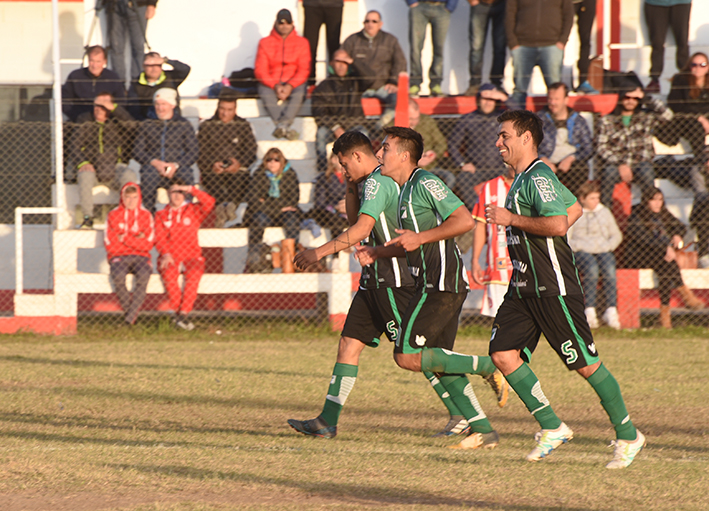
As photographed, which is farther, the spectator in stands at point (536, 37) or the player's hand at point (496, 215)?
the spectator in stands at point (536, 37)

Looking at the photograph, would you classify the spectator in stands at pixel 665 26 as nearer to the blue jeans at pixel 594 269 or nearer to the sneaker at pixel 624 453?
the blue jeans at pixel 594 269

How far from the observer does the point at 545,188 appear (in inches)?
194

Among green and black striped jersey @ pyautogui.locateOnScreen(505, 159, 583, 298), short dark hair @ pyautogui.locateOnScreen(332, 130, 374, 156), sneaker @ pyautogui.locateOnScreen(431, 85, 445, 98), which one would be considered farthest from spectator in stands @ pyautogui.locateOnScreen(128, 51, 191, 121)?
green and black striped jersey @ pyautogui.locateOnScreen(505, 159, 583, 298)

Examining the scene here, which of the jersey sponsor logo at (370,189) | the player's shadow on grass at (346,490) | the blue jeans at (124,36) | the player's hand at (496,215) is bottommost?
the player's shadow on grass at (346,490)

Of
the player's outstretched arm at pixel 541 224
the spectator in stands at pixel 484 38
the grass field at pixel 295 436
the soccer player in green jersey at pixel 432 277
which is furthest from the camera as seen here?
the spectator in stands at pixel 484 38

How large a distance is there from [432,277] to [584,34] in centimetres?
941

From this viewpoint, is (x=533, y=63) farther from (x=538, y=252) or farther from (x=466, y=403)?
(x=538, y=252)

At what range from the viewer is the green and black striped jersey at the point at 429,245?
17.8ft

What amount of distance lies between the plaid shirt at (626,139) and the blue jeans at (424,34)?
2879mm

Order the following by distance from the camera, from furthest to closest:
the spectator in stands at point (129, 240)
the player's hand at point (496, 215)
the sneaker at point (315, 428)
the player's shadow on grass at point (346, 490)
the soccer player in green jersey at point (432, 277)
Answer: the spectator in stands at point (129, 240) < the sneaker at point (315, 428) < the soccer player in green jersey at point (432, 277) < the player's hand at point (496, 215) < the player's shadow on grass at point (346, 490)

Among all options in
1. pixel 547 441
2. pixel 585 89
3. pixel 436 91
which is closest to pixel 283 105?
pixel 436 91

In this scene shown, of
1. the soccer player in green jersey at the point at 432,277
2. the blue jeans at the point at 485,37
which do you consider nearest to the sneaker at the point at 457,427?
A: the soccer player in green jersey at the point at 432,277

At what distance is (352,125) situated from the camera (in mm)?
12023

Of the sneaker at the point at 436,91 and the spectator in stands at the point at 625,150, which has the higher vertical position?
the sneaker at the point at 436,91
